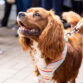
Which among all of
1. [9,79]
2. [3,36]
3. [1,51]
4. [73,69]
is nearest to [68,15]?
[73,69]

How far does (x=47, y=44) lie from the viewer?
2.15 meters

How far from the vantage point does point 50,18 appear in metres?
2.21

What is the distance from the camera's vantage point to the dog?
7.07ft

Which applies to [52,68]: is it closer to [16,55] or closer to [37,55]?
[37,55]

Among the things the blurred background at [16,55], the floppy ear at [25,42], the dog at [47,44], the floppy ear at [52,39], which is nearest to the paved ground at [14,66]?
the blurred background at [16,55]

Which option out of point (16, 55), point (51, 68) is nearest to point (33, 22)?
point (51, 68)

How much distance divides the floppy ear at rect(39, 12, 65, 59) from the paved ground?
1.08 meters

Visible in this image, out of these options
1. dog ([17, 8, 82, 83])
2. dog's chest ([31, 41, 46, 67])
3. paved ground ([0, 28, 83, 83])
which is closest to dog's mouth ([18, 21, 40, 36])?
dog ([17, 8, 82, 83])

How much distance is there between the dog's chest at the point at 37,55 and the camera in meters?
2.28

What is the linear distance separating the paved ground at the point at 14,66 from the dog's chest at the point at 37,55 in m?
0.84

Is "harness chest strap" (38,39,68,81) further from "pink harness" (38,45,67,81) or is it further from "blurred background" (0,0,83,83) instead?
"blurred background" (0,0,83,83)

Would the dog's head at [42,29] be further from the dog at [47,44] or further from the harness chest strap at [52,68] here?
the harness chest strap at [52,68]

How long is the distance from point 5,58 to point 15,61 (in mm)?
259

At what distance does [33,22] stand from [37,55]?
15.1 inches
